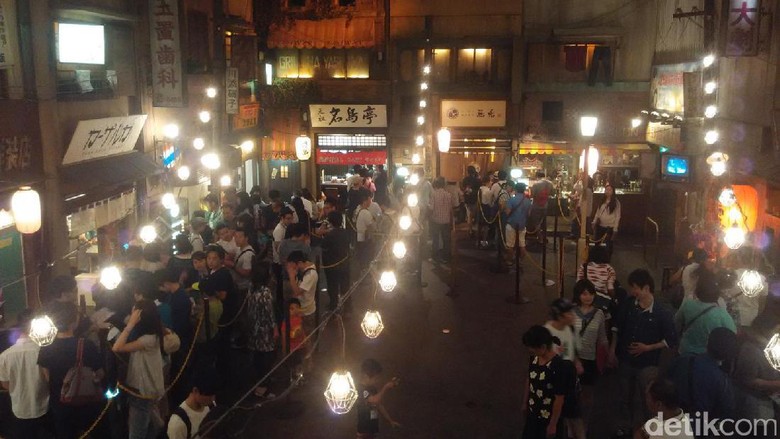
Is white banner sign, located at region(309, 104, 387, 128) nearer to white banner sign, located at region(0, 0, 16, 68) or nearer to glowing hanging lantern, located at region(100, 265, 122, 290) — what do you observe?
white banner sign, located at region(0, 0, 16, 68)

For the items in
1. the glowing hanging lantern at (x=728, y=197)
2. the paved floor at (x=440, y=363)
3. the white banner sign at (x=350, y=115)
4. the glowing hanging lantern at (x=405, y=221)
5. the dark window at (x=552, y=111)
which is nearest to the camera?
the paved floor at (x=440, y=363)

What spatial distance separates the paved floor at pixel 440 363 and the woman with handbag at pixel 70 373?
5.94 feet

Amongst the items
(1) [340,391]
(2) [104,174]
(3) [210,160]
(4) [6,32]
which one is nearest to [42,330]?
(1) [340,391]

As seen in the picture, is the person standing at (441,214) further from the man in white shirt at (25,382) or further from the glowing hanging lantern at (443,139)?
the man in white shirt at (25,382)

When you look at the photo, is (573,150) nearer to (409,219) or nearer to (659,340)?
(409,219)

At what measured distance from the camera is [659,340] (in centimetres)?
827

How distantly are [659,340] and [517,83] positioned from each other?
58.9 feet

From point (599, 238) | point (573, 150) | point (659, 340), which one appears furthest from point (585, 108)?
point (659, 340)

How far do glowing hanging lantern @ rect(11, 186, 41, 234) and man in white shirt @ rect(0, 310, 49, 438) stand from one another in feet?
10.7

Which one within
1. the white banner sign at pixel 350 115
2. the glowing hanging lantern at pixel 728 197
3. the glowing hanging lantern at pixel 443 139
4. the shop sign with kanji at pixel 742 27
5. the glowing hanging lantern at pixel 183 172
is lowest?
the glowing hanging lantern at pixel 728 197

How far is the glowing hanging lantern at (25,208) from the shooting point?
10656 mm

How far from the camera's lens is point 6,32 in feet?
38.8

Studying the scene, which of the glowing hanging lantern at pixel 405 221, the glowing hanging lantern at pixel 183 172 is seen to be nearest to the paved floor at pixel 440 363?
the glowing hanging lantern at pixel 405 221

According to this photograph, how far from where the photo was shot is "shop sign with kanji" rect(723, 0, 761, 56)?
Answer: 1349cm
